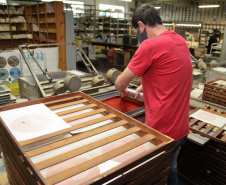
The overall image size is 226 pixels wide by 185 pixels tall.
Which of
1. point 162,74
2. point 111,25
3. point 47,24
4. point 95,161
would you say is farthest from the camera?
point 111,25

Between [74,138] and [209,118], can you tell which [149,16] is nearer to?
[74,138]

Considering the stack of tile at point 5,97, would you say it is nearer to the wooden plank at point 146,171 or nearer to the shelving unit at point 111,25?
the wooden plank at point 146,171

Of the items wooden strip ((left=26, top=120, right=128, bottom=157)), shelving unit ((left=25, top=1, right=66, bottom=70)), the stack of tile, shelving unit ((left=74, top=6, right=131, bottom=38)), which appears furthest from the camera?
shelving unit ((left=74, top=6, right=131, bottom=38))

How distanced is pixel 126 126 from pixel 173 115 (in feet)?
1.47

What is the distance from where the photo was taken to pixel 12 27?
28.2ft

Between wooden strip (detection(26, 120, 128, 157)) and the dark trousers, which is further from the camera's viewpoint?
the dark trousers

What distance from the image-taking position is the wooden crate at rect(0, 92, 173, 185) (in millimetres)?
814

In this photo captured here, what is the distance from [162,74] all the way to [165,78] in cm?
4

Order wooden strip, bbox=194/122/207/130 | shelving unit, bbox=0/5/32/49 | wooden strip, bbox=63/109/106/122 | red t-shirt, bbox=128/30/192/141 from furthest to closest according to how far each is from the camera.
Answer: shelving unit, bbox=0/5/32/49
wooden strip, bbox=194/122/207/130
red t-shirt, bbox=128/30/192/141
wooden strip, bbox=63/109/106/122

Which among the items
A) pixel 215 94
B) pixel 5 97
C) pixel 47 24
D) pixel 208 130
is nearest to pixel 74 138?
pixel 208 130

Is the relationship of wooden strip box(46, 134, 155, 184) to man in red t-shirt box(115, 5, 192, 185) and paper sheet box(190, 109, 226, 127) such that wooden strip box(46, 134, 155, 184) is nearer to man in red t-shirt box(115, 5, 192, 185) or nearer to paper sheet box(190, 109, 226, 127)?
man in red t-shirt box(115, 5, 192, 185)

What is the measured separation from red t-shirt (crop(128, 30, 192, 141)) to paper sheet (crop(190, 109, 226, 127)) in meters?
1.07

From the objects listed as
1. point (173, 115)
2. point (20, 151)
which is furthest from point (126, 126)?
point (20, 151)

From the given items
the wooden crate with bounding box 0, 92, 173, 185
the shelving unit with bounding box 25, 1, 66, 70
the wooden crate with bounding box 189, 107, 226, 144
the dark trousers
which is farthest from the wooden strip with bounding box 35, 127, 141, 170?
the shelving unit with bounding box 25, 1, 66, 70
